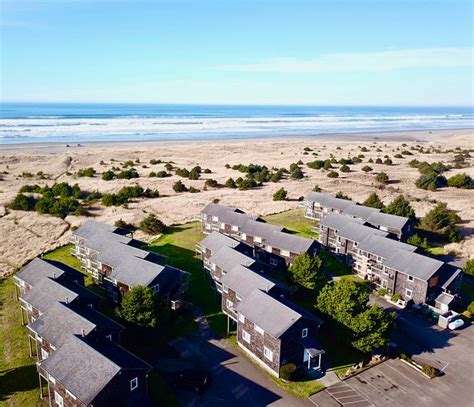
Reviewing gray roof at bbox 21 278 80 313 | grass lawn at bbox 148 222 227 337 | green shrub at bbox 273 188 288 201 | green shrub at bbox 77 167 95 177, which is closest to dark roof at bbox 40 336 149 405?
gray roof at bbox 21 278 80 313

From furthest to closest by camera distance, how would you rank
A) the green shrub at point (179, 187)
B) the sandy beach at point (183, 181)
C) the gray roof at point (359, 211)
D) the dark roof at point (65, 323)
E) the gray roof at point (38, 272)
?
1. the green shrub at point (179, 187)
2. the sandy beach at point (183, 181)
3. the gray roof at point (359, 211)
4. the gray roof at point (38, 272)
5. the dark roof at point (65, 323)

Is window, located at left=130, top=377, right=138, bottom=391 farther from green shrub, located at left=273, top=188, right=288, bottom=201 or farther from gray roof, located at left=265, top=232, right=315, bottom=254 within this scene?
green shrub, located at left=273, top=188, right=288, bottom=201

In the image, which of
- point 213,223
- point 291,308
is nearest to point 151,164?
point 213,223

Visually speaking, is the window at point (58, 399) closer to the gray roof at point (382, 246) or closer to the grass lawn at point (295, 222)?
the gray roof at point (382, 246)

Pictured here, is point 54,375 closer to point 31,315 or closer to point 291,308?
point 31,315

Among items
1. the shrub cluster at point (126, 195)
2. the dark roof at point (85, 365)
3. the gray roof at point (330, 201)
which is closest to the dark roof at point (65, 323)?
the dark roof at point (85, 365)

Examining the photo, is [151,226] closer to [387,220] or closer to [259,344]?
[259,344]
